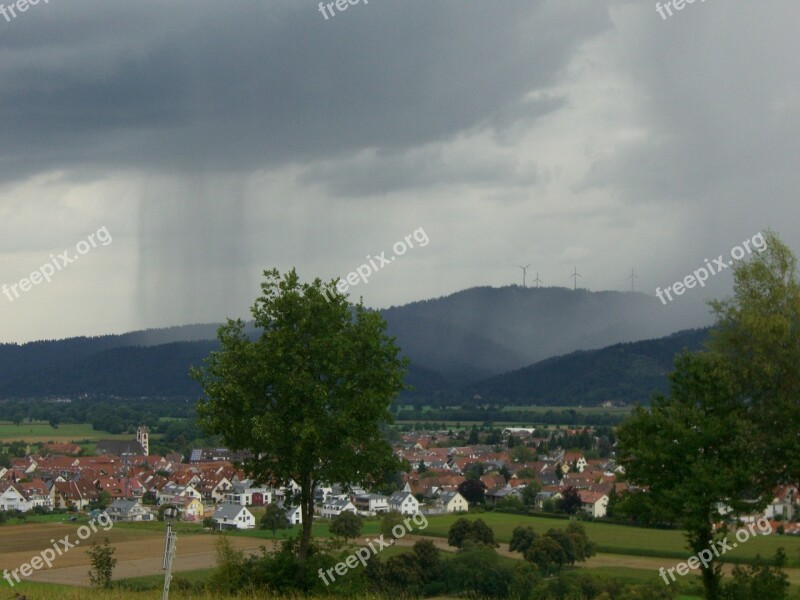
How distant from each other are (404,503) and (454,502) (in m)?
4.13

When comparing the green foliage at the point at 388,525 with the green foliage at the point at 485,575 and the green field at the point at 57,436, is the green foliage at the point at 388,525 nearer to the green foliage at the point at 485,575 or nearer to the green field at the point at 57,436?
the green foliage at the point at 485,575

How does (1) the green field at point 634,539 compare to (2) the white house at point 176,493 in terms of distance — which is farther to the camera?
(2) the white house at point 176,493

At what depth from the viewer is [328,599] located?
18469 millimetres

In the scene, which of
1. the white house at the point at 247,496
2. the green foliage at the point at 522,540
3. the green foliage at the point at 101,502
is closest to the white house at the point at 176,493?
the white house at the point at 247,496

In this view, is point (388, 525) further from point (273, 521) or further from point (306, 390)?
point (306, 390)

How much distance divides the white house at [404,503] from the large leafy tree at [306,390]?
2162 inches

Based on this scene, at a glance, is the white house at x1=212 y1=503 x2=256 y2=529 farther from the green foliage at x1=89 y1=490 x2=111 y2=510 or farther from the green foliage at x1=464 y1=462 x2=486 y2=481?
the green foliage at x1=464 y1=462 x2=486 y2=481

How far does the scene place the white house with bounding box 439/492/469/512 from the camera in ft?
256

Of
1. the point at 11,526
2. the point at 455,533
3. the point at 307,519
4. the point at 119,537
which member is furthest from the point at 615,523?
the point at 307,519

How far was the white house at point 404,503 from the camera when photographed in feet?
255

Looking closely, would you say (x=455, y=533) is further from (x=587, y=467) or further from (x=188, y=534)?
(x=587, y=467)

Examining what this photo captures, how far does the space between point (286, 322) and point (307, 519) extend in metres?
4.49

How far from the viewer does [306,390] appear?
850 inches

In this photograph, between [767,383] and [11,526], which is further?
[11,526]
